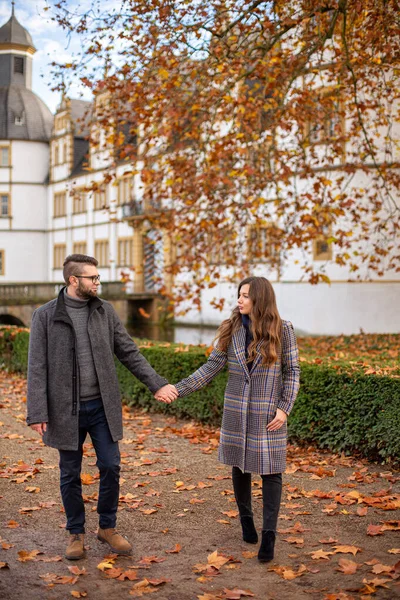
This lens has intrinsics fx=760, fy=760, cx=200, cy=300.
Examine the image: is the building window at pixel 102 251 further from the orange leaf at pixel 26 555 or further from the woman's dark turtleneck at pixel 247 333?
the orange leaf at pixel 26 555

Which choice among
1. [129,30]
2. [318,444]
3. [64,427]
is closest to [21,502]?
[64,427]

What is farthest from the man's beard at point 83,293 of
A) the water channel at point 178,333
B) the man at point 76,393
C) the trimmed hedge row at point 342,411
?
the water channel at point 178,333

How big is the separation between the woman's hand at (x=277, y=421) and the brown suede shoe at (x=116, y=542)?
1187mm

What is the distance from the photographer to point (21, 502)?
20.3ft

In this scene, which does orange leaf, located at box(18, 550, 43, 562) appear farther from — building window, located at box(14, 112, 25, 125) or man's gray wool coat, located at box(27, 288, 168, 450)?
building window, located at box(14, 112, 25, 125)

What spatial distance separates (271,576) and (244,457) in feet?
2.38

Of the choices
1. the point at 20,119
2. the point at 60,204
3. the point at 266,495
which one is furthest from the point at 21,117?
the point at 266,495

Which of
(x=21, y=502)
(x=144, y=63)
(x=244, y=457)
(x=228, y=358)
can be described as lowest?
(x=21, y=502)

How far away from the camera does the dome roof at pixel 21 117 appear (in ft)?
162

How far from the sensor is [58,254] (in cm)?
4806

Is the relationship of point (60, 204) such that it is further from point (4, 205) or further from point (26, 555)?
point (26, 555)

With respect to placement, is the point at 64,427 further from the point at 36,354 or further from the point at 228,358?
the point at 228,358

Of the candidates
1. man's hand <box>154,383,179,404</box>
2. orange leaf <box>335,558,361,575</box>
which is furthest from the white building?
orange leaf <box>335,558,361,575</box>

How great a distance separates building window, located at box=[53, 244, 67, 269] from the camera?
47.5 meters
